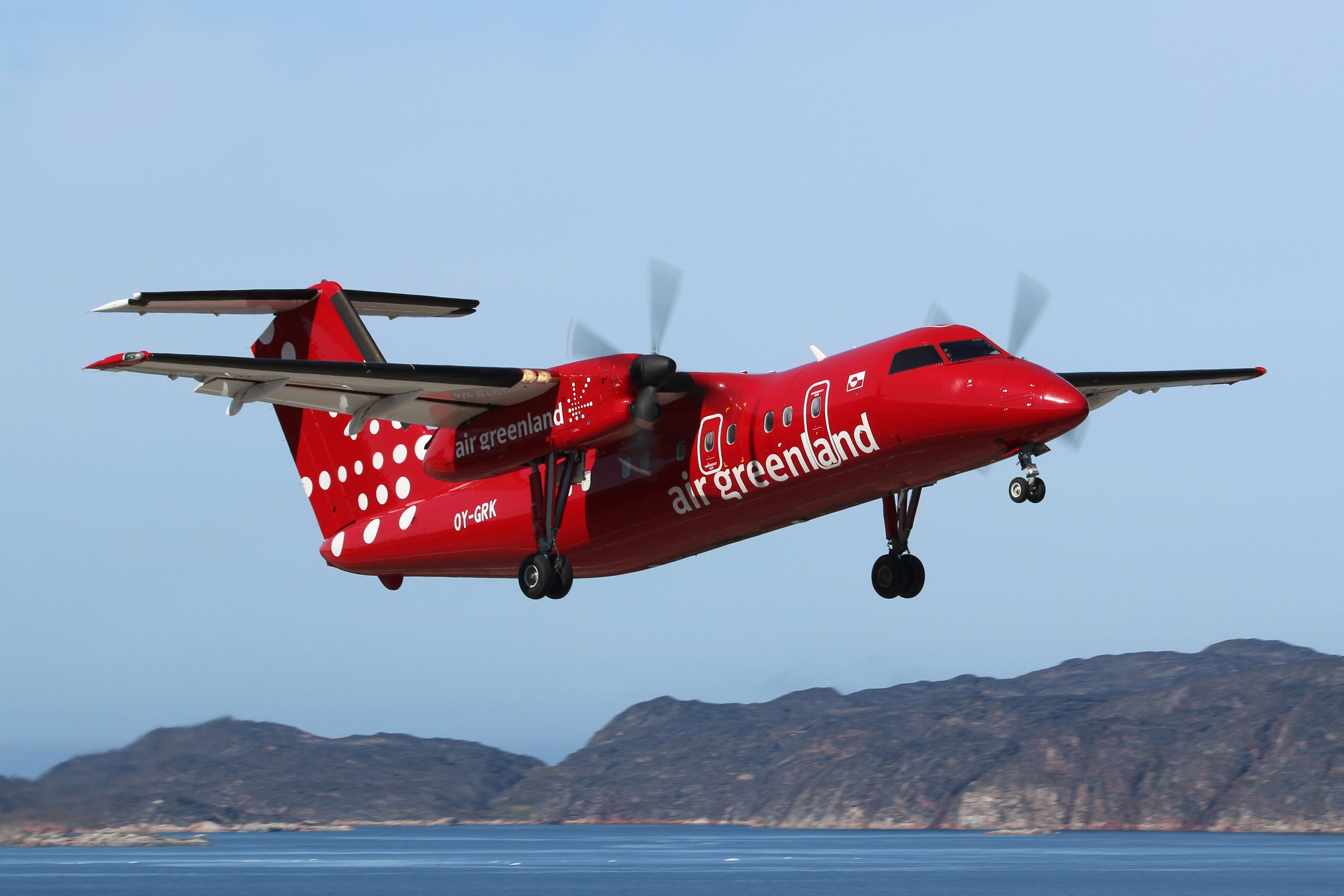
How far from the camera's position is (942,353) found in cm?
2081

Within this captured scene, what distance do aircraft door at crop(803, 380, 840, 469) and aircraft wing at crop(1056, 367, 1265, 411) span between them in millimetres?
4611

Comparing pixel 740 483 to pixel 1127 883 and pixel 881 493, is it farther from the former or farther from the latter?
pixel 1127 883

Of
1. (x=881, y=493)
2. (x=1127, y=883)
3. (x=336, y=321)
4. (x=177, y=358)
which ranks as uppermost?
(x=336, y=321)

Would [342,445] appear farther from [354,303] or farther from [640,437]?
[640,437]

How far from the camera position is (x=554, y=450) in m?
23.8

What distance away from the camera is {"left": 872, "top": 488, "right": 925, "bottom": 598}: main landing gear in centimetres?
2448

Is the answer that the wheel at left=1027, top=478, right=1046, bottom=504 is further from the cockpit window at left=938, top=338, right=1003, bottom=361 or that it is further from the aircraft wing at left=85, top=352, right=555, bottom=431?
the aircraft wing at left=85, top=352, right=555, bottom=431

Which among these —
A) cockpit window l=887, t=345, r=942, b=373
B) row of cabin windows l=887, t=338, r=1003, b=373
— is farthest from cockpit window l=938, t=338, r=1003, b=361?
cockpit window l=887, t=345, r=942, b=373

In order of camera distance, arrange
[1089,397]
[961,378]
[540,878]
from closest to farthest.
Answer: [961,378], [1089,397], [540,878]

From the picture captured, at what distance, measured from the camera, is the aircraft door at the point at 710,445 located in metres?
23.1

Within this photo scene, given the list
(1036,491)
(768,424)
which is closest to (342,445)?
(768,424)

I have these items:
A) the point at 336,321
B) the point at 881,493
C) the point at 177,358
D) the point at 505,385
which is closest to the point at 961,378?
the point at 881,493

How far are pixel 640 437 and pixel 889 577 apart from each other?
4721 mm

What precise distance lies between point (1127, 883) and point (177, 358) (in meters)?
166
